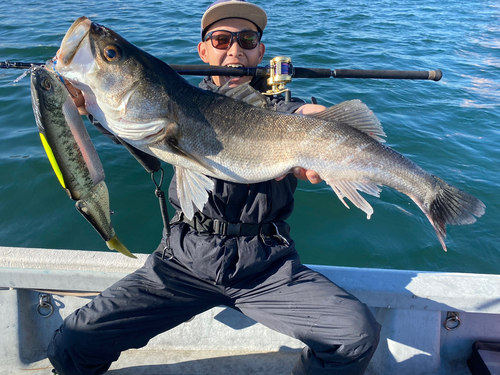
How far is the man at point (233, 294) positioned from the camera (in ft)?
7.72

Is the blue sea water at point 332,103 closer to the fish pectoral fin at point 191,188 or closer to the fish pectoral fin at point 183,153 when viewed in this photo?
the fish pectoral fin at point 191,188

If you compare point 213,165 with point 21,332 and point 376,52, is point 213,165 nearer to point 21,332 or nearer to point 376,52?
point 21,332

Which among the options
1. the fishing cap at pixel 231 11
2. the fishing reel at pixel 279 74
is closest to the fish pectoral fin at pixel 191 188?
the fishing reel at pixel 279 74

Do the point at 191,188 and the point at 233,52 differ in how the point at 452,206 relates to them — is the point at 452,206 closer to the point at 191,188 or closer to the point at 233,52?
the point at 191,188

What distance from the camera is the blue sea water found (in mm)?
4457

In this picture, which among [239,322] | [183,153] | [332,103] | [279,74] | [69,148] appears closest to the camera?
[69,148]

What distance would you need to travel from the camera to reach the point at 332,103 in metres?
7.73

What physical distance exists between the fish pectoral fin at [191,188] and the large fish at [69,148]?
0.52 metres

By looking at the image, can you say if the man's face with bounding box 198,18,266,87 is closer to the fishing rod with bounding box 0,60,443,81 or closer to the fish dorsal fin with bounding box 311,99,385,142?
the fishing rod with bounding box 0,60,443,81

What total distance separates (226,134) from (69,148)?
925mm

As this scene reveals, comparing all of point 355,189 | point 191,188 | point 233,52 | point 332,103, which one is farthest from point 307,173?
point 332,103

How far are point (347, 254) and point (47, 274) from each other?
324cm

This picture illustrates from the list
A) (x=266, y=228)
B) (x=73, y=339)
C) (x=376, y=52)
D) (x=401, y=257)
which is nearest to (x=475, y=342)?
(x=401, y=257)

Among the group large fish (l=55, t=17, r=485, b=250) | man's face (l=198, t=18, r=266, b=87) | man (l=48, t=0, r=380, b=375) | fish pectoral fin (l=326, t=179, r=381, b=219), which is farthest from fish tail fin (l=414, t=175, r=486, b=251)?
man's face (l=198, t=18, r=266, b=87)
